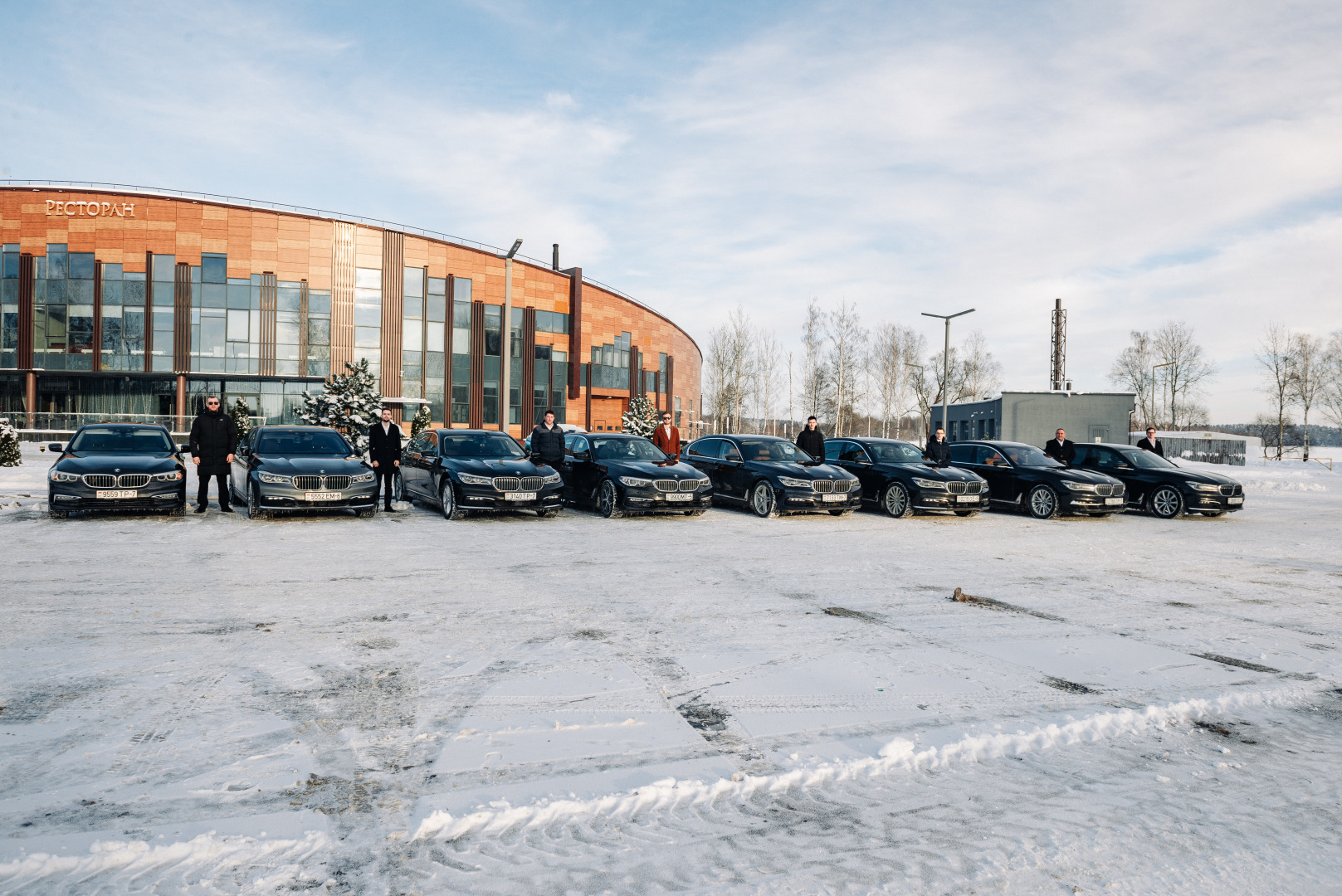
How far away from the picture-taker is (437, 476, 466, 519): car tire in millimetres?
13086

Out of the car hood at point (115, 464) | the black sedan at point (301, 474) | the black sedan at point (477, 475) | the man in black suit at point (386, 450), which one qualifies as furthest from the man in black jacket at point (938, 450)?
the car hood at point (115, 464)

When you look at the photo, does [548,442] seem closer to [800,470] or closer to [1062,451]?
[800,470]

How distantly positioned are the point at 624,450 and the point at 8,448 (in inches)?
727

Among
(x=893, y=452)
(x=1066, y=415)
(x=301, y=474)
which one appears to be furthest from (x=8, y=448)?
(x=1066, y=415)

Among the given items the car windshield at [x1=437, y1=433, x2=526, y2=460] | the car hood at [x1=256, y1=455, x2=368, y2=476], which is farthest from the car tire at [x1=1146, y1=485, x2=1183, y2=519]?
the car hood at [x1=256, y1=455, x2=368, y2=476]

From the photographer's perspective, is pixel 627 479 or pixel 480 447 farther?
pixel 480 447

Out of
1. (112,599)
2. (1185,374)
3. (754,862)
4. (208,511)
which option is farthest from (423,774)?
(1185,374)

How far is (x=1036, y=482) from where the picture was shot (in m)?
15.6

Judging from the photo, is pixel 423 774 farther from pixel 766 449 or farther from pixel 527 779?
pixel 766 449

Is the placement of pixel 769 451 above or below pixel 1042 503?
above

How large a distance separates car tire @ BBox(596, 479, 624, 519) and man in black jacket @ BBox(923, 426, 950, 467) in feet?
20.7

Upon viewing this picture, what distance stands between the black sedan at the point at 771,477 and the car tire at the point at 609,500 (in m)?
2.30

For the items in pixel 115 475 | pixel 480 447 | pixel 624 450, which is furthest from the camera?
pixel 624 450

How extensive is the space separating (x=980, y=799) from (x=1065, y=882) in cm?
59
